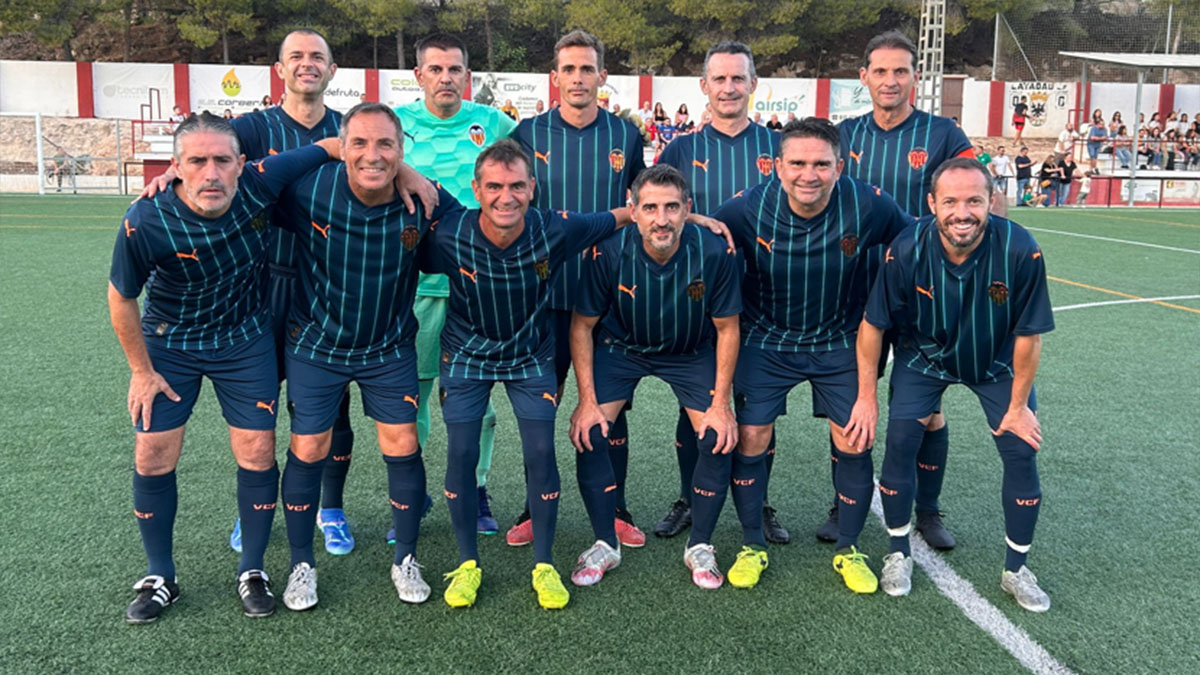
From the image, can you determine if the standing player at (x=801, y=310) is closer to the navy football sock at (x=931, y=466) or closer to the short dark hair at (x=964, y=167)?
the short dark hair at (x=964, y=167)

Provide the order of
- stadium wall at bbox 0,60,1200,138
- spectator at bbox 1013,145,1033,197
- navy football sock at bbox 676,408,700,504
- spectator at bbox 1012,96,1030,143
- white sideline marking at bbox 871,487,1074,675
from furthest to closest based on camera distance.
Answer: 1. spectator at bbox 1012,96,1030,143
2. stadium wall at bbox 0,60,1200,138
3. spectator at bbox 1013,145,1033,197
4. navy football sock at bbox 676,408,700,504
5. white sideline marking at bbox 871,487,1074,675

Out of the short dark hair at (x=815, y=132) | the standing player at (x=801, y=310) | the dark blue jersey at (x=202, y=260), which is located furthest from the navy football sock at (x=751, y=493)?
the dark blue jersey at (x=202, y=260)

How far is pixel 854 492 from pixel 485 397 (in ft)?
5.06

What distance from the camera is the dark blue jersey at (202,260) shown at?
131 inches

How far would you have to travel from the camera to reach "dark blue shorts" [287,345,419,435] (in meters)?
3.60

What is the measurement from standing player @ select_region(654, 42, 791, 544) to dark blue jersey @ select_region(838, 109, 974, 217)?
1.46 ft

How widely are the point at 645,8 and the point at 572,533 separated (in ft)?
127

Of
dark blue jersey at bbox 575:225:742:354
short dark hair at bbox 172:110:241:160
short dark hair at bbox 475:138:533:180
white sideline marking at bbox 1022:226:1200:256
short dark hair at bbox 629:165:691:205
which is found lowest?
white sideline marking at bbox 1022:226:1200:256

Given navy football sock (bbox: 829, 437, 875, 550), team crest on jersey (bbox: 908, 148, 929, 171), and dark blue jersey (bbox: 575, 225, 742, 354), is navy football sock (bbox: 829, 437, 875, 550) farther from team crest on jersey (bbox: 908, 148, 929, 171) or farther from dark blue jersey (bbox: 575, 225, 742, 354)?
team crest on jersey (bbox: 908, 148, 929, 171)

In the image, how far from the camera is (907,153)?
169 inches

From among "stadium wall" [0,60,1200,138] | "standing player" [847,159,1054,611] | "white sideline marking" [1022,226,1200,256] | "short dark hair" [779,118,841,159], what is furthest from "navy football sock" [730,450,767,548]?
"stadium wall" [0,60,1200,138]

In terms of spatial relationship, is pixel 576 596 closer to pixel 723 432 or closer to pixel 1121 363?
pixel 723 432

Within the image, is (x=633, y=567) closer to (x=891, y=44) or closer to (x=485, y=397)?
(x=485, y=397)

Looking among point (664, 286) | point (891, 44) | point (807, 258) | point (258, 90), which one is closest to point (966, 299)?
point (807, 258)
